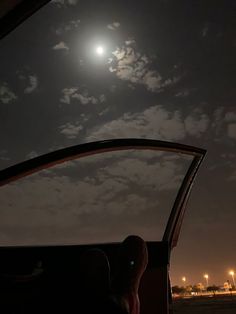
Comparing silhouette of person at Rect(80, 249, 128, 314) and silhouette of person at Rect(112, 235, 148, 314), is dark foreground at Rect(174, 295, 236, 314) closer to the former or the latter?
silhouette of person at Rect(112, 235, 148, 314)

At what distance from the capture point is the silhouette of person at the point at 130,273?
1647 mm

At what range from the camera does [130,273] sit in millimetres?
1751

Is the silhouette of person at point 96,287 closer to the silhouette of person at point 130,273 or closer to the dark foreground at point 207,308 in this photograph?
the silhouette of person at point 130,273

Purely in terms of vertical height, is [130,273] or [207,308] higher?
[130,273]

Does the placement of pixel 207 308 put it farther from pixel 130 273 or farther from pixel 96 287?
pixel 96 287

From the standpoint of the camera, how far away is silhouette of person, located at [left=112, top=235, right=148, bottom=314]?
165 cm

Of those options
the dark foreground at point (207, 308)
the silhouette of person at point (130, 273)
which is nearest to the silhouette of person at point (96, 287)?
the silhouette of person at point (130, 273)

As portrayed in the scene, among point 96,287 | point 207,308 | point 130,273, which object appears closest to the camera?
point 96,287

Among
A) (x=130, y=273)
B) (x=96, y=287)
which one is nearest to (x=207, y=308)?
(x=130, y=273)

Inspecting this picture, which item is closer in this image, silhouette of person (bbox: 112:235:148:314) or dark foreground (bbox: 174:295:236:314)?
silhouette of person (bbox: 112:235:148:314)

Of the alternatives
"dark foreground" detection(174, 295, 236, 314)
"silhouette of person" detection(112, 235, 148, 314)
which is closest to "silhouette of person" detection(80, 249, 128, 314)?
"silhouette of person" detection(112, 235, 148, 314)

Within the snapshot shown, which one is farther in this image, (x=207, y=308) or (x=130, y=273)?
(x=207, y=308)

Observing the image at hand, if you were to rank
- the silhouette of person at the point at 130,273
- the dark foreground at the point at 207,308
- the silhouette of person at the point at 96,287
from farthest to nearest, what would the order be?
the dark foreground at the point at 207,308
the silhouette of person at the point at 130,273
the silhouette of person at the point at 96,287

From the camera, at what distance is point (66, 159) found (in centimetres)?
334
